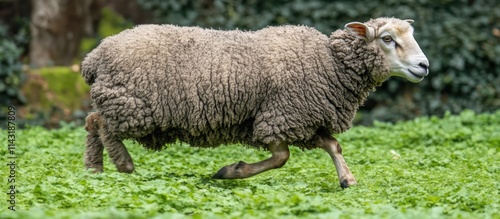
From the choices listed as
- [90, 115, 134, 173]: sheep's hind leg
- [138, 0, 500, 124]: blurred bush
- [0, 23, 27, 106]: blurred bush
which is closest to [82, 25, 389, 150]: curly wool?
[90, 115, 134, 173]: sheep's hind leg

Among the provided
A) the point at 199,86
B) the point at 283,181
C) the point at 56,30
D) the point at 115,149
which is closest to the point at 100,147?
the point at 115,149

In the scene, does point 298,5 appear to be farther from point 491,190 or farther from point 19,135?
point 491,190

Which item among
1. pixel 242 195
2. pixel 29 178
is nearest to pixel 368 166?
pixel 242 195

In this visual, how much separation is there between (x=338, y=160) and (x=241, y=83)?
114 cm

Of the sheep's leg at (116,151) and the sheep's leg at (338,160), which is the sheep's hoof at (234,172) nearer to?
the sheep's leg at (338,160)

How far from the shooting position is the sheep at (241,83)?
7785 millimetres

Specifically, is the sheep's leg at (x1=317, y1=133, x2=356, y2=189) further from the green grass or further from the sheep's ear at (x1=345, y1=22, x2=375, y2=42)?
the sheep's ear at (x1=345, y1=22, x2=375, y2=42)

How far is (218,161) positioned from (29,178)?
7.78ft

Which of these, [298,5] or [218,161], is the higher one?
[298,5]

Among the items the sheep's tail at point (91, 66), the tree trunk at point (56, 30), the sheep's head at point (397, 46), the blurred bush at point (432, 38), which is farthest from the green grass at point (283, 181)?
the tree trunk at point (56, 30)

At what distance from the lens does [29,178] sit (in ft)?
25.0

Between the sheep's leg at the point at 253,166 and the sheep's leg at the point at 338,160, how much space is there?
37 cm

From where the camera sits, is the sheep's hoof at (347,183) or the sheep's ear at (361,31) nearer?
the sheep's hoof at (347,183)

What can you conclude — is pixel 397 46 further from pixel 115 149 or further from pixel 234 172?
pixel 115 149
